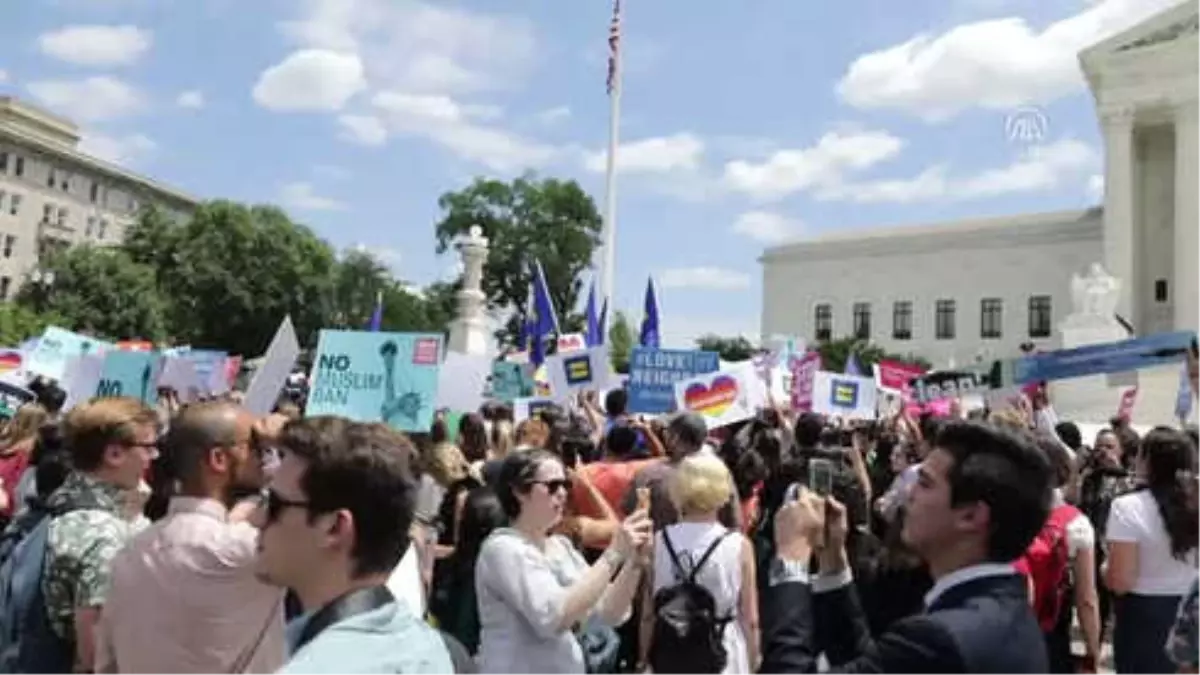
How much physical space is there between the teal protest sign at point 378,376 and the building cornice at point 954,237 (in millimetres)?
54884

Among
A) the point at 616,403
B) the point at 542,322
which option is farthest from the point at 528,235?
the point at 616,403

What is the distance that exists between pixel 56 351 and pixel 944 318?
58.2 metres

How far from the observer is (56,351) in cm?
1373

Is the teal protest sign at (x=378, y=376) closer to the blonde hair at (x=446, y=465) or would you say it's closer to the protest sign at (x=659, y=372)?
the blonde hair at (x=446, y=465)

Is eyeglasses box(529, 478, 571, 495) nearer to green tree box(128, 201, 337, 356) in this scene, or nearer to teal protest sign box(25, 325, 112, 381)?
teal protest sign box(25, 325, 112, 381)

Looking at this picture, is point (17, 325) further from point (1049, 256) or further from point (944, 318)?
point (1049, 256)

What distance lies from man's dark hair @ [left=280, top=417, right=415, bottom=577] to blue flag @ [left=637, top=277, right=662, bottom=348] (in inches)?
598

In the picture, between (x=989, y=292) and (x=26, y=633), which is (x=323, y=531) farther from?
(x=989, y=292)

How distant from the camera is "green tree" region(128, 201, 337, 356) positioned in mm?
63469

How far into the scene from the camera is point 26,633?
3578mm

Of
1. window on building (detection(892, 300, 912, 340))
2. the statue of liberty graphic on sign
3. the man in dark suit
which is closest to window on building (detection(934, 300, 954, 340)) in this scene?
window on building (detection(892, 300, 912, 340))

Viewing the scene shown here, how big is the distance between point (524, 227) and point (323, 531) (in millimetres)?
70434

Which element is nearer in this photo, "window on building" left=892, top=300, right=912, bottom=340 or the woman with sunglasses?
the woman with sunglasses

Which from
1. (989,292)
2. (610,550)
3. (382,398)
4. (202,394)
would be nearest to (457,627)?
(610,550)
